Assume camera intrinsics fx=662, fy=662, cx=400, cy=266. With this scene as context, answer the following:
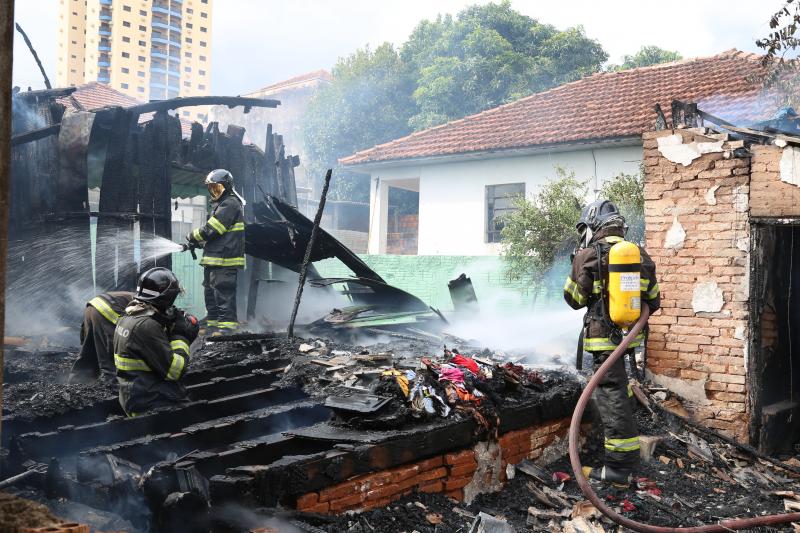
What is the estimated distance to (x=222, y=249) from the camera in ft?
27.6

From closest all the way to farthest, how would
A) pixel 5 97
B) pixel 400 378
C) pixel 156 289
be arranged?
pixel 5 97 < pixel 156 289 < pixel 400 378

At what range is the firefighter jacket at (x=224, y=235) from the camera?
824 cm

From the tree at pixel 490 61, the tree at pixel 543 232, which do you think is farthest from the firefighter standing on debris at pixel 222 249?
the tree at pixel 490 61

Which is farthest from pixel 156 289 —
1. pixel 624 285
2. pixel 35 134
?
pixel 35 134

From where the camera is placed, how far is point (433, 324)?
9914 millimetres

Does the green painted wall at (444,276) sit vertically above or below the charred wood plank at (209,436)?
above

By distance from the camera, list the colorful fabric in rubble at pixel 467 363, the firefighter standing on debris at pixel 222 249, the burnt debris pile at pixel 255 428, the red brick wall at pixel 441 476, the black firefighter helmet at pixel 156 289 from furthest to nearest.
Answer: the firefighter standing on debris at pixel 222 249 < the colorful fabric in rubble at pixel 467 363 < the black firefighter helmet at pixel 156 289 < the red brick wall at pixel 441 476 < the burnt debris pile at pixel 255 428

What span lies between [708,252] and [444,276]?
8.48 metres

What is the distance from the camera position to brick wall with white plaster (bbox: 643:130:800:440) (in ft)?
20.5

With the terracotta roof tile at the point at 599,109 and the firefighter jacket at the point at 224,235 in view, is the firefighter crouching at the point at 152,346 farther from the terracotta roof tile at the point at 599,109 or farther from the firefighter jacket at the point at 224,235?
the terracotta roof tile at the point at 599,109

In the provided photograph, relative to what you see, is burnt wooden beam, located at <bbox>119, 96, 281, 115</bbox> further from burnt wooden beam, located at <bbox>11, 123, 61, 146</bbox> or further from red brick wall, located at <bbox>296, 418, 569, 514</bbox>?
red brick wall, located at <bbox>296, 418, 569, 514</bbox>

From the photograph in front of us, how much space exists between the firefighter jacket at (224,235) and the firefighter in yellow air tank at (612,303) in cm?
456

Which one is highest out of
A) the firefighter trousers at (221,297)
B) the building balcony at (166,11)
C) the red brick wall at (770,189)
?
the building balcony at (166,11)

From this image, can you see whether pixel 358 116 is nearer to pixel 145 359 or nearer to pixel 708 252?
pixel 708 252
